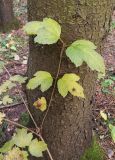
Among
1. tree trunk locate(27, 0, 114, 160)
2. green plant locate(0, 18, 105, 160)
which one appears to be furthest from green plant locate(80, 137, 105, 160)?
green plant locate(0, 18, 105, 160)

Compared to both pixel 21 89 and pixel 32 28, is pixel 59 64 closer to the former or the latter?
pixel 32 28

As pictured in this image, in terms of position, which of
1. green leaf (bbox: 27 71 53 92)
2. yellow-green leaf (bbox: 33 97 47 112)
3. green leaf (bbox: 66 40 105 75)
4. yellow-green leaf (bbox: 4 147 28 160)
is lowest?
yellow-green leaf (bbox: 4 147 28 160)

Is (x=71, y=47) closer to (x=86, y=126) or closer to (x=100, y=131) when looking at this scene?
(x=86, y=126)

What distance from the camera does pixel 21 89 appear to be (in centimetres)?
351

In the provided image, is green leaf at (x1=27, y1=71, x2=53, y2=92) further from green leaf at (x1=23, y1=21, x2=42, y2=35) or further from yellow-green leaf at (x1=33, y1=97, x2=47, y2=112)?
green leaf at (x1=23, y1=21, x2=42, y2=35)

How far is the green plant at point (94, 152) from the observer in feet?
9.25

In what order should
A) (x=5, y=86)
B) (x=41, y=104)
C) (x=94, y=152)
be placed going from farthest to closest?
(x=94, y=152) → (x=5, y=86) → (x=41, y=104)

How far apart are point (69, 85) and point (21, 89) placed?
5.31ft

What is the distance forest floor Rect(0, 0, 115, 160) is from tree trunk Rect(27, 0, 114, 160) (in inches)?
12.2

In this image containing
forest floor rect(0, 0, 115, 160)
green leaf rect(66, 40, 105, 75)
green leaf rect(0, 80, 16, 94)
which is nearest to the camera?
green leaf rect(66, 40, 105, 75)

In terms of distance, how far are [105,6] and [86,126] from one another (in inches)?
39.3

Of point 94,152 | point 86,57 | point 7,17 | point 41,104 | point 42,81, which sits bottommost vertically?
point 7,17

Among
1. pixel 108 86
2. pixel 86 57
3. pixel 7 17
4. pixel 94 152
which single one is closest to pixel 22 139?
pixel 86 57

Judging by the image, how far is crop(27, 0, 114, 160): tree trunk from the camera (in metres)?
1.99
